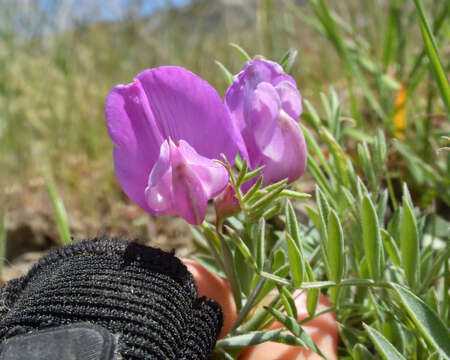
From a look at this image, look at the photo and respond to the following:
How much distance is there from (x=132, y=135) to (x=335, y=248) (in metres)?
0.24

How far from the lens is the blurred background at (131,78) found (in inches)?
43.9

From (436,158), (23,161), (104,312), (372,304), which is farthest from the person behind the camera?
(23,161)

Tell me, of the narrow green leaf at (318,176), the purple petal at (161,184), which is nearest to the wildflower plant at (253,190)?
the purple petal at (161,184)

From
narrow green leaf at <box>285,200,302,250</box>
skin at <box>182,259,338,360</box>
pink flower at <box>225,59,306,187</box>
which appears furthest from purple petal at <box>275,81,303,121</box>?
skin at <box>182,259,338,360</box>

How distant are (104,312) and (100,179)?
130 cm

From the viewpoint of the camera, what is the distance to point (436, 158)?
1.10 metres

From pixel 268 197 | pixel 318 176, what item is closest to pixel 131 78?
pixel 318 176

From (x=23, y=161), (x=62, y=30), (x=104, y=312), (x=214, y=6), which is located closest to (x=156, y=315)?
(x=104, y=312)

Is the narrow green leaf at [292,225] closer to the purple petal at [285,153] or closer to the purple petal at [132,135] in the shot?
the purple petal at [285,153]

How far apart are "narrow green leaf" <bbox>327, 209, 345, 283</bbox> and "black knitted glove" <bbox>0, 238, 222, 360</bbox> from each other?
0.43ft

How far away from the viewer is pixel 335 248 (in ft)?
1.73

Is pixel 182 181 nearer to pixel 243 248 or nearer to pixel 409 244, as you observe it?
pixel 243 248

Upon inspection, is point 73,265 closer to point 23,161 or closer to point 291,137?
point 291,137

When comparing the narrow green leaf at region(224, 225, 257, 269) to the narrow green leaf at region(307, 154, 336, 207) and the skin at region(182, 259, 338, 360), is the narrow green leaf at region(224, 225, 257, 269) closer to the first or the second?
the skin at region(182, 259, 338, 360)
